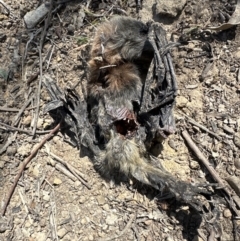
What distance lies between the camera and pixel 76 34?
3631mm

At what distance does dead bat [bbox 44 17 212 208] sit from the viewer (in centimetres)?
293

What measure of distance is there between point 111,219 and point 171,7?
5.29 ft

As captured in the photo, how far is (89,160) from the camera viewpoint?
3207 millimetres

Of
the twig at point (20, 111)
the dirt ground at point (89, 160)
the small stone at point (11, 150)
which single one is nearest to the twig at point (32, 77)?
the dirt ground at point (89, 160)

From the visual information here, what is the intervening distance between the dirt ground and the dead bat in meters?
0.14

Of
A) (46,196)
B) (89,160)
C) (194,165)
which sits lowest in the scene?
(46,196)

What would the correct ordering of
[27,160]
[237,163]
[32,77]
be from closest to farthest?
1. [237,163]
2. [27,160]
3. [32,77]

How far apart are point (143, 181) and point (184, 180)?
28cm

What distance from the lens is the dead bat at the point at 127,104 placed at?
2.93m

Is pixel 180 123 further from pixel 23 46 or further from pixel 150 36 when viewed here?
pixel 23 46

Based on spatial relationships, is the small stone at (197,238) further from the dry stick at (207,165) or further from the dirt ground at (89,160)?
the dry stick at (207,165)

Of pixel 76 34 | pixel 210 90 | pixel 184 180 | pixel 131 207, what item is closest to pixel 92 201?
pixel 131 207

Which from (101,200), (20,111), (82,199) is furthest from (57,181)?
(20,111)

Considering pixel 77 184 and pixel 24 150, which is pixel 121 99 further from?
pixel 24 150
